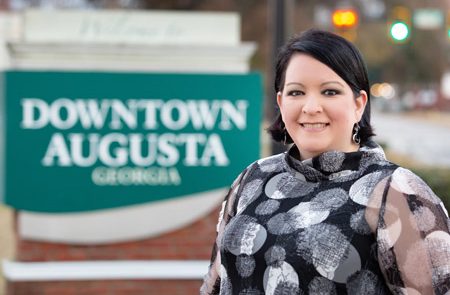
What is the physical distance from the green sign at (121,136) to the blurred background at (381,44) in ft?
0.99

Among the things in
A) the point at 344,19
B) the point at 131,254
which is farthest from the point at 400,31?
the point at 131,254

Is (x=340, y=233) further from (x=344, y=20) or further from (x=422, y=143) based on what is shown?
(x=422, y=143)

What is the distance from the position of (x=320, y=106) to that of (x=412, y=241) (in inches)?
17.1

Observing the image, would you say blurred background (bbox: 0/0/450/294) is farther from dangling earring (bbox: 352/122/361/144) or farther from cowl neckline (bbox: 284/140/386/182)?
cowl neckline (bbox: 284/140/386/182)

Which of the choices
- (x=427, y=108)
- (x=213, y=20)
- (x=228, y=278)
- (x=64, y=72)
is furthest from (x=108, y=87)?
(x=427, y=108)

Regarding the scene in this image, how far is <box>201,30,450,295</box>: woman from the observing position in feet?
7.59

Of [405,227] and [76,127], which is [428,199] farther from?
[76,127]

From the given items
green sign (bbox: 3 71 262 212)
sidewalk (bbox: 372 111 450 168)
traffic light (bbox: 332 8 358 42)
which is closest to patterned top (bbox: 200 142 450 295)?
green sign (bbox: 3 71 262 212)

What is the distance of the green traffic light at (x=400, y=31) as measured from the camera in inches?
539

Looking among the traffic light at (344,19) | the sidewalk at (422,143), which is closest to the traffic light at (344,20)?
the traffic light at (344,19)

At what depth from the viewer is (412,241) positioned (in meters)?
2.30

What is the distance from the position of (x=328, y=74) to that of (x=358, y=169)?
0.25 metres

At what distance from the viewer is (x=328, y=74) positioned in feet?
8.23

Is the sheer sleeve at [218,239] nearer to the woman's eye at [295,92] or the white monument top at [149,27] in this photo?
the woman's eye at [295,92]
